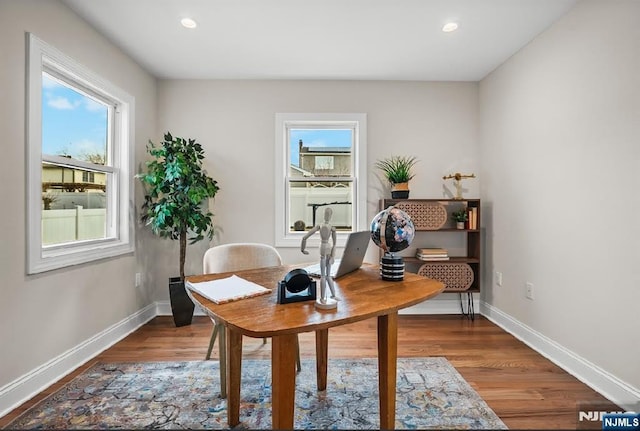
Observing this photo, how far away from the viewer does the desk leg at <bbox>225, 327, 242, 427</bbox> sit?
1.52 metres

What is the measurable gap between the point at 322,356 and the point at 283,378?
91 centimetres

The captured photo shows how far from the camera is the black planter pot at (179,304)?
3057 mm

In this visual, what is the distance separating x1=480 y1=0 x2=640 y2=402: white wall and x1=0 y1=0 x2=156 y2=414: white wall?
3.41 meters

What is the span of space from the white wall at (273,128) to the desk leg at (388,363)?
2072 millimetres

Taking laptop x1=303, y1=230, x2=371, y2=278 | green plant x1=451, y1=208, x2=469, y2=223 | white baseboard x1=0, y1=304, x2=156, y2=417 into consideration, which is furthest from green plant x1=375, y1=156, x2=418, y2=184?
white baseboard x1=0, y1=304, x2=156, y2=417

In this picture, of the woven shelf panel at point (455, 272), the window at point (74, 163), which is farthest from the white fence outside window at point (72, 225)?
the woven shelf panel at point (455, 272)

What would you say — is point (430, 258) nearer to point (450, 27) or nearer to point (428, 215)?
point (428, 215)

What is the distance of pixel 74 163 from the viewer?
93.0 inches

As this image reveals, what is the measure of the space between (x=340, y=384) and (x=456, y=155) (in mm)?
2605

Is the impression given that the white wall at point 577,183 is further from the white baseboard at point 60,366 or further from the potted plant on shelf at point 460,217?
the white baseboard at point 60,366

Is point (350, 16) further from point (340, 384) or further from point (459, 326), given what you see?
point (459, 326)

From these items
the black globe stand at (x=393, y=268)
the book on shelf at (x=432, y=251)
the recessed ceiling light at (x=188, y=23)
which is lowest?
the book on shelf at (x=432, y=251)

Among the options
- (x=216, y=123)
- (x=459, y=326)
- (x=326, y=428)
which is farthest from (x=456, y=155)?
(x=326, y=428)

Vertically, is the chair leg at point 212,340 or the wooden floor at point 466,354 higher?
the chair leg at point 212,340
